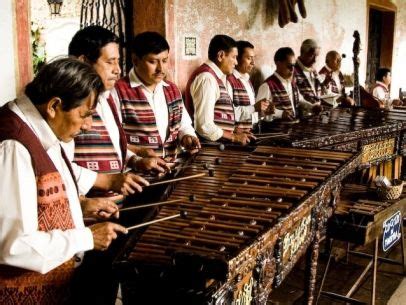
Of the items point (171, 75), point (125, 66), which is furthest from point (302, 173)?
point (125, 66)

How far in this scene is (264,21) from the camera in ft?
21.1

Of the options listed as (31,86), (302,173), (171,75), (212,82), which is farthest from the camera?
(171,75)

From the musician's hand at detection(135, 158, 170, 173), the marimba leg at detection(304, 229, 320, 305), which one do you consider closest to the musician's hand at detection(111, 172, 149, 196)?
the musician's hand at detection(135, 158, 170, 173)

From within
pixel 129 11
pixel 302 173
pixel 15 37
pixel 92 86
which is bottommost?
pixel 302 173

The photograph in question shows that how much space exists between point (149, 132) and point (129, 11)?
1932 mm

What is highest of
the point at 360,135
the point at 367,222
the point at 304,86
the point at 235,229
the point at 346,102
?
the point at 304,86

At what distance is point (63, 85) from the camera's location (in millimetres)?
1755

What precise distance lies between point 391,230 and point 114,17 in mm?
3100

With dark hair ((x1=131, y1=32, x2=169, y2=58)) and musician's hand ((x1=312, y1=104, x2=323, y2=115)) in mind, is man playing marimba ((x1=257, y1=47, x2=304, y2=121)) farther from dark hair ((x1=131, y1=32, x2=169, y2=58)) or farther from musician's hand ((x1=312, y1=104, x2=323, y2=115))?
dark hair ((x1=131, y1=32, x2=169, y2=58))

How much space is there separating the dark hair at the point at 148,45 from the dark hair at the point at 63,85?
1648mm

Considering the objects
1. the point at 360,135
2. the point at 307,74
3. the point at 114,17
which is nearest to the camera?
the point at 360,135

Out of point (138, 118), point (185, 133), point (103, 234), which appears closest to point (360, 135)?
point (185, 133)

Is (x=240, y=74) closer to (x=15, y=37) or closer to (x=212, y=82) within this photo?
(x=212, y=82)

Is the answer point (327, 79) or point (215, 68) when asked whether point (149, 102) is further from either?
point (327, 79)
